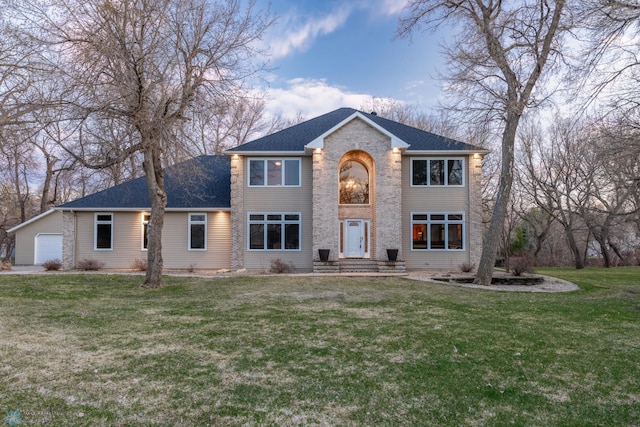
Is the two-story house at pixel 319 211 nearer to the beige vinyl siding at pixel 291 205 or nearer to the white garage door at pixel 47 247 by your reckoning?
the beige vinyl siding at pixel 291 205

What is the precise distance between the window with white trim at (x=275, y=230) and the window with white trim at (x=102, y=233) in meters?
6.76

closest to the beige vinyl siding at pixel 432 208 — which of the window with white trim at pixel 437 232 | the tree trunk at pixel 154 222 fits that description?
the window with white trim at pixel 437 232

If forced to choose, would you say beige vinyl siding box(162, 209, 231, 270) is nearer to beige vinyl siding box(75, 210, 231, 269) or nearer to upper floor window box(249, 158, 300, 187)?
beige vinyl siding box(75, 210, 231, 269)

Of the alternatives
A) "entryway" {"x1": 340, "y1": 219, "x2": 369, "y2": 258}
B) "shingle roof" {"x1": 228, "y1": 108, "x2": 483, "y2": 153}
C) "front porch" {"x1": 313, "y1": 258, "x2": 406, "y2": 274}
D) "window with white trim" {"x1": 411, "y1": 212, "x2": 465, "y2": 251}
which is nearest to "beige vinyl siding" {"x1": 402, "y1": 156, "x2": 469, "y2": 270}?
"window with white trim" {"x1": 411, "y1": 212, "x2": 465, "y2": 251}

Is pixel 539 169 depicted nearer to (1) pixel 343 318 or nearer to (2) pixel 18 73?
(1) pixel 343 318

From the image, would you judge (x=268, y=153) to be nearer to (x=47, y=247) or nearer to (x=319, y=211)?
(x=319, y=211)

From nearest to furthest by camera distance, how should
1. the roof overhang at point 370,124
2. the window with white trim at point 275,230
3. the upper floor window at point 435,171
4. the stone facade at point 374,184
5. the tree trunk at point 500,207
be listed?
the tree trunk at point 500,207
the roof overhang at point 370,124
the stone facade at point 374,184
the window with white trim at point 275,230
the upper floor window at point 435,171

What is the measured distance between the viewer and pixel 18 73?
10148 millimetres

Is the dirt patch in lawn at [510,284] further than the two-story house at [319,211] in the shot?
No

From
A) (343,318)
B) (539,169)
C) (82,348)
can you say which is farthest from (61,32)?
(539,169)

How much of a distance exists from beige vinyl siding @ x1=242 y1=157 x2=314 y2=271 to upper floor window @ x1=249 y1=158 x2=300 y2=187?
203mm

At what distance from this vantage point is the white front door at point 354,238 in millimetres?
17078

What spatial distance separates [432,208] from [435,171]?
5.66ft

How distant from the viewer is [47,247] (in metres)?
22.5
